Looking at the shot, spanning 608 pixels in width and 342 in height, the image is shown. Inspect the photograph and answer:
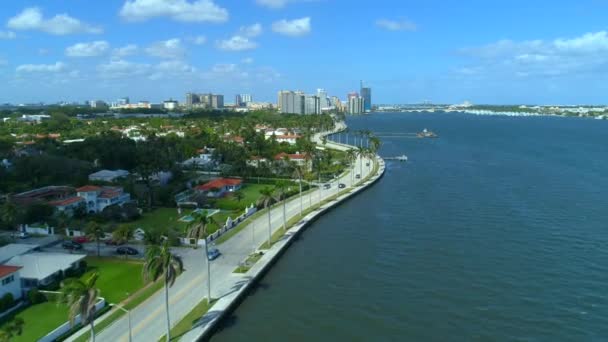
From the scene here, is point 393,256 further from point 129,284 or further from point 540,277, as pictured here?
point 129,284

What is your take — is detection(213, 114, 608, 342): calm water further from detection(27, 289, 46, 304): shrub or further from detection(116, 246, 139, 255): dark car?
detection(27, 289, 46, 304): shrub

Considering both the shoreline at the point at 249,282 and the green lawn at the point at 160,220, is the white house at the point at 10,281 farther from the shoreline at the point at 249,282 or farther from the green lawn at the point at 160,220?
the green lawn at the point at 160,220

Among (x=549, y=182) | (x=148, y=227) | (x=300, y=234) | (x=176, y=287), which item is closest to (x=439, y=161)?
(x=549, y=182)

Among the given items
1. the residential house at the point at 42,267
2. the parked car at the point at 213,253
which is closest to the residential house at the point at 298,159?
the parked car at the point at 213,253

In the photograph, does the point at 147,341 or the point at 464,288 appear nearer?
the point at 147,341

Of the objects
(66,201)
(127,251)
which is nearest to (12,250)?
(127,251)

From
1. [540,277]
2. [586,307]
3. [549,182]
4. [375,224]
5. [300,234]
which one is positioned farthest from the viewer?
[549,182]

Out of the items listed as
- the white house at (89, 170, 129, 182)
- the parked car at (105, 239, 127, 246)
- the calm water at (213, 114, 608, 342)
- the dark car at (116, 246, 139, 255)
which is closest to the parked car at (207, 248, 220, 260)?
the calm water at (213, 114, 608, 342)
